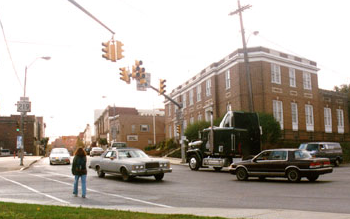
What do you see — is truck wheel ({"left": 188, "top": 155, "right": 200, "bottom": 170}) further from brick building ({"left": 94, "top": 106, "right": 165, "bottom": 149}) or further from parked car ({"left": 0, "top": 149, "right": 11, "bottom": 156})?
parked car ({"left": 0, "top": 149, "right": 11, "bottom": 156})

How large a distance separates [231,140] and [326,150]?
916 centimetres

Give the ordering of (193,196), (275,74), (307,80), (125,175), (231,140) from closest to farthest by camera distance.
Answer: (193,196)
(125,175)
(231,140)
(275,74)
(307,80)

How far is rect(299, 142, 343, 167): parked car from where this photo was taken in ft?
86.6

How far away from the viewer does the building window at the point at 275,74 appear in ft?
124

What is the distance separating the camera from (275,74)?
38.1 metres

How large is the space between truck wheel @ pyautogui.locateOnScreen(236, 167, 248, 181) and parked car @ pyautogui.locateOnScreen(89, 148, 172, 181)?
10.4 ft

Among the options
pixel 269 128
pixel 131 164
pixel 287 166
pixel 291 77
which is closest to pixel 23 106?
pixel 131 164

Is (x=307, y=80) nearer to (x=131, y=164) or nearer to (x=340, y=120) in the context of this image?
(x=340, y=120)

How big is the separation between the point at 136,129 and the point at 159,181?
56.6 meters

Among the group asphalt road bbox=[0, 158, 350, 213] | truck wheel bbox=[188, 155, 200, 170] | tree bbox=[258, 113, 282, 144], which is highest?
tree bbox=[258, 113, 282, 144]

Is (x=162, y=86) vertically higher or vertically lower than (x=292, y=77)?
lower

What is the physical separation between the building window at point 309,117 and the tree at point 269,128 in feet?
34.0

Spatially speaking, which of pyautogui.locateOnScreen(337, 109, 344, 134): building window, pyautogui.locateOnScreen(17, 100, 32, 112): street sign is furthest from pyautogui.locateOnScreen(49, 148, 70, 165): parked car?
pyautogui.locateOnScreen(337, 109, 344, 134): building window

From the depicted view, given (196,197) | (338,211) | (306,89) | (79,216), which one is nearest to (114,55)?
(196,197)
